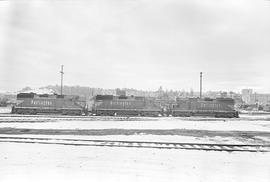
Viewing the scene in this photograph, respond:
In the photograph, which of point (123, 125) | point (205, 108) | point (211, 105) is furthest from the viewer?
point (211, 105)

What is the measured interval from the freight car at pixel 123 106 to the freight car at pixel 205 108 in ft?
10.7

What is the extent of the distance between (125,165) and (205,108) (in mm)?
33714

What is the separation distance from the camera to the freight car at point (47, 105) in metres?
39.2

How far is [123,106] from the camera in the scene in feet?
132

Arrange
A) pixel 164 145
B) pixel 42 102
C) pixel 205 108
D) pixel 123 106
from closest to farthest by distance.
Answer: pixel 164 145 < pixel 42 102 < pixel 123 106 < pixel 205 108

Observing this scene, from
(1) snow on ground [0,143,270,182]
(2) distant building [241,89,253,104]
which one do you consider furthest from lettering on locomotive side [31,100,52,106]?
(2) distant building [241,89,253,104]

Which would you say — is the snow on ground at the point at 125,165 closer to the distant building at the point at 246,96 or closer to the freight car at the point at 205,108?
the freight car at the point at 205,108

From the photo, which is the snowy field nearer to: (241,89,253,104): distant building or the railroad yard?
the railroad yard

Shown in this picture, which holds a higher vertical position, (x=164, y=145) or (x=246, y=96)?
(x=246, y=96)

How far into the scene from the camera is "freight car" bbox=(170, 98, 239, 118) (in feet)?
134

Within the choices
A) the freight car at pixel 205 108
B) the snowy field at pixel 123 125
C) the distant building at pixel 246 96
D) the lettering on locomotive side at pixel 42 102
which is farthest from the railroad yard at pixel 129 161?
the distant building at pixel 246 96

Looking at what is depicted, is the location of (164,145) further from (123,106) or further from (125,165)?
(123,106)

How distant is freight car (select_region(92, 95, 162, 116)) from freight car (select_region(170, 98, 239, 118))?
3.26 meters

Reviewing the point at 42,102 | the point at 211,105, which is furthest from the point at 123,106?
the point at 211,105
